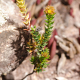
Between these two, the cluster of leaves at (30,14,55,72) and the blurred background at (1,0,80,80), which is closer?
the cluster of leaves at (30,14,55,72)

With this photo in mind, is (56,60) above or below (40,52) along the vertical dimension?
below

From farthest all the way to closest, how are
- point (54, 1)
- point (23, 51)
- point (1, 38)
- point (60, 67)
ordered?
1. point (54, 1)
2. point (60, 67)
3. point (23, 51)
4. point (1, 38)

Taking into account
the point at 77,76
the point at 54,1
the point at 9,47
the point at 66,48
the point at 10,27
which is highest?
the point at 54,1

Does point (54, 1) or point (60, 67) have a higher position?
point (54, 1)

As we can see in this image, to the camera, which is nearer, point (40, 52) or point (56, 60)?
point (40, 52)

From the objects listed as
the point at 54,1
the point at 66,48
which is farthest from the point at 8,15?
the point at 54,1

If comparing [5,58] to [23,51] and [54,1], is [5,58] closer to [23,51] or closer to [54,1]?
[23,51]

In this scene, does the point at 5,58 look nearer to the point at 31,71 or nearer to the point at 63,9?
the point at 31,71

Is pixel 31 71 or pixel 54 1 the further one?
pixel 54 1

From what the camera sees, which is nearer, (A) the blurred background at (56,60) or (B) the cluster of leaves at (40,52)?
(B) the cluster of leaves at (40,52)

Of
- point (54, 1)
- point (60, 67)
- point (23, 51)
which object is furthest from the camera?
point (54, 1)
